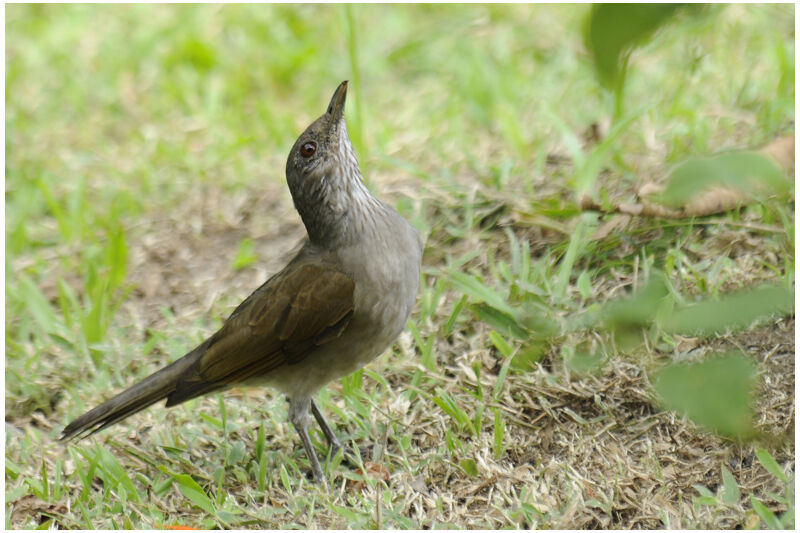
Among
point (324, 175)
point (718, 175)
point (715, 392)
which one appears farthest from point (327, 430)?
point (715, 392)

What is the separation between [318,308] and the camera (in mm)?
4285

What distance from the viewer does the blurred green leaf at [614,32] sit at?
66.3 inches

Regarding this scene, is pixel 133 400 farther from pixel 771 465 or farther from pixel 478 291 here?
pixel 771 465

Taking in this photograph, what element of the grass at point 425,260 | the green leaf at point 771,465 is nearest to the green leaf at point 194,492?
the grass at point 425,260

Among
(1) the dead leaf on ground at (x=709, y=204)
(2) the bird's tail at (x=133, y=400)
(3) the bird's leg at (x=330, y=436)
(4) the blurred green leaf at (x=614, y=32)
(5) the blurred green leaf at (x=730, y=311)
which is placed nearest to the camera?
(4) the blurred green leaf at (x=614, y=32)

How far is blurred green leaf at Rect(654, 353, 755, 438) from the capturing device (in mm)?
1688

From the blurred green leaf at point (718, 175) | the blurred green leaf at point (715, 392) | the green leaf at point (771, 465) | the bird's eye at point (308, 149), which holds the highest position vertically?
the bird's eye at point (308, 149)

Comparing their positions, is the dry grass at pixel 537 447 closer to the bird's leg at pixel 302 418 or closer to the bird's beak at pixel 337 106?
the bird's leg at pixel 302 418

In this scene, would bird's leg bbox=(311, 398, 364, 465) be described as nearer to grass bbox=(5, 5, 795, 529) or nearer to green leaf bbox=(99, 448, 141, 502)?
grass bbox=(5, 5, 795, 529)

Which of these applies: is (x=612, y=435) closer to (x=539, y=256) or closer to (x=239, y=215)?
(x=539, y=256)

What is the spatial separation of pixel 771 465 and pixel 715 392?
7.46ft

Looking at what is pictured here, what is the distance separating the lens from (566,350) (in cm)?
452

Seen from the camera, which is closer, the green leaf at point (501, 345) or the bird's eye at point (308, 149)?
the bird's eye at point (308, 149)

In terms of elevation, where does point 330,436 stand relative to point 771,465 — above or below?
above
